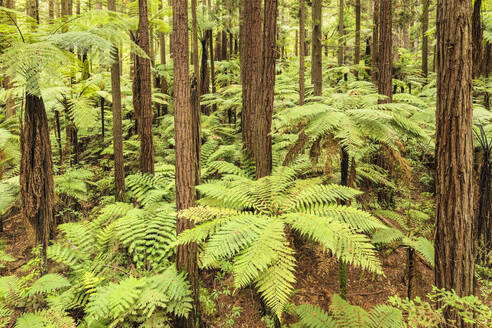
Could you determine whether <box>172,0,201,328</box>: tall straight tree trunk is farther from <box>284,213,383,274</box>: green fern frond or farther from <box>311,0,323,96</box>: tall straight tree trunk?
<box>311,0,323,96</box>: tall straight tree trunk

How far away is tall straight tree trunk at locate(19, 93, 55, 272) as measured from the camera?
3.55m

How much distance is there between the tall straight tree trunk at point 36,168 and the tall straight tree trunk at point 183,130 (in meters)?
1.99

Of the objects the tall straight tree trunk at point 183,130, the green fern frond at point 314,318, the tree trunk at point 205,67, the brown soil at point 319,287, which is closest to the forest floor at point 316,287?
the brown soil at point 319,287

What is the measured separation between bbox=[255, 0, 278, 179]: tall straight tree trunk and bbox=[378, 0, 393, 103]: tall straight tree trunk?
2.87m

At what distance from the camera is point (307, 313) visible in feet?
10.2

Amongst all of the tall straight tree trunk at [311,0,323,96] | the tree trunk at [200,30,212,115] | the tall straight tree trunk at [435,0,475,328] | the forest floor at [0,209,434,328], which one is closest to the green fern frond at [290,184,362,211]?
the tall straight tree trunk at [435,0,475,328]

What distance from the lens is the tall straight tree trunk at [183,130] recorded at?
2.99m

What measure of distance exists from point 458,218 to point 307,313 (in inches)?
73.7

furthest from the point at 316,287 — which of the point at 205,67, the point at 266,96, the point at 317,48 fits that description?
the point at 205,67

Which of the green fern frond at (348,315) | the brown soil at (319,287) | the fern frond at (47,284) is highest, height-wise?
the fern frond at (47,284)

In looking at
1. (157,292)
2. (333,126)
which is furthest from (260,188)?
(157,292)

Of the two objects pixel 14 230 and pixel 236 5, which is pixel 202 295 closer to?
pixel 14 230

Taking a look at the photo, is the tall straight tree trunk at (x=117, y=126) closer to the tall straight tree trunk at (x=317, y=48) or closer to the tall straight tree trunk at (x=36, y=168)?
the tall straight tree trunk at (x=36, y=168)

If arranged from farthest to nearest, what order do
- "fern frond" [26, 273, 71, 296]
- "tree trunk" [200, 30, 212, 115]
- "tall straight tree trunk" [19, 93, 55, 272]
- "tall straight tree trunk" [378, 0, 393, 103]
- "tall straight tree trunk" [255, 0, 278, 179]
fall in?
"tree trunk" [200, 30, 212, 115] → "tall straight tree trunk" [378, 0, 393, 103] → "tall straight tree trunk" [255, 0, 278, 179] → "tall straight tree trunk" [19, 93, 55, 272] → "fern frond" [26, 273, 71, 296]
